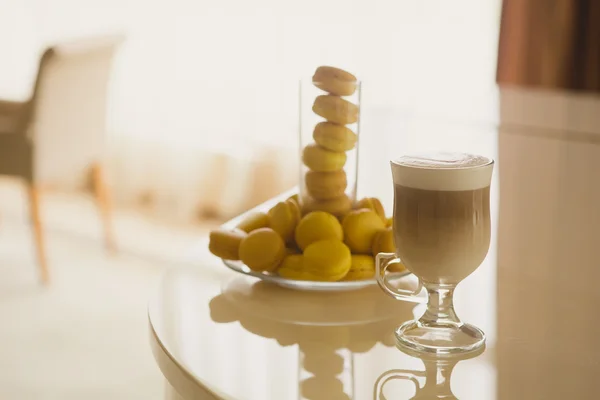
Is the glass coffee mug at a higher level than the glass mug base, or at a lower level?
higher

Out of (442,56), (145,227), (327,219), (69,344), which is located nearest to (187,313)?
(327,219)

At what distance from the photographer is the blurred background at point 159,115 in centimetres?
278

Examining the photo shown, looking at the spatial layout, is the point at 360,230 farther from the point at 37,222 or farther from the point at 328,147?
the point at 37,222

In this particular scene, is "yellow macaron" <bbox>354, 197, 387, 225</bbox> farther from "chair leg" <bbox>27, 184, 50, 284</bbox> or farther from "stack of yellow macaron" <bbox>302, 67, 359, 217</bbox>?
"chair leg" <bbox>27, 184, 50, 284</bbox>

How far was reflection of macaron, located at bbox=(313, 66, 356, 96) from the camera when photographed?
0.96 metres

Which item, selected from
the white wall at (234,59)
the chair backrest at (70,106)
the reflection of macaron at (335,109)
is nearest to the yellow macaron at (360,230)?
the reflection of macaron at (335,109)

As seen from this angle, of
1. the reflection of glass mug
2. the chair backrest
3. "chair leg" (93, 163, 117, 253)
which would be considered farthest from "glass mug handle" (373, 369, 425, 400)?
"chair leg" (93, 163, 117, 253)

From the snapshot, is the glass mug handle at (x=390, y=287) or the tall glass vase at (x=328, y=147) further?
the tall glass vase at (x=328, y=147)

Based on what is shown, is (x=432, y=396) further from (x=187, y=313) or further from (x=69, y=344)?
(x=69, y=344)

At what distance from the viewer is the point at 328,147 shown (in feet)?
3.22

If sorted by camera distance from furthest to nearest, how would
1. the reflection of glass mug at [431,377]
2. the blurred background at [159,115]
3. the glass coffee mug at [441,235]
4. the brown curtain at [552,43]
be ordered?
1. the brown curtain at [552,43]
2. the blurred background at [159,115]
3. the glass coffee mug at [441,235]
4. the reflection of glass mug at [431,377]

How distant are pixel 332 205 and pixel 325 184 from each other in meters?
0.03

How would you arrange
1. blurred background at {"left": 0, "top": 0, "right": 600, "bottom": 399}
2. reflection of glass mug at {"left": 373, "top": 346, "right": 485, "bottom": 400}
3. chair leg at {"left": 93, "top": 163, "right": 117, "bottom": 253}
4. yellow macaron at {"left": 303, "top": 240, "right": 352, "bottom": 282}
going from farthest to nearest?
chair leg at {"left": 93, "top": 163, "right": 117, "bottom": 253} → blurred background at {"left": 0, "top": 0, "right": 600, "bottom": 399} → yellow macaron at {"left": 303, "top": 240, "right": 352, "bottom": 282} → reflection of glass mug at {"left": 373, "top": 346, "right": 485, "bottom": 400}

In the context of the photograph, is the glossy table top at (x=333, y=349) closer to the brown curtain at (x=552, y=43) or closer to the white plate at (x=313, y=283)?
the white plate at (x=313, y=283)
